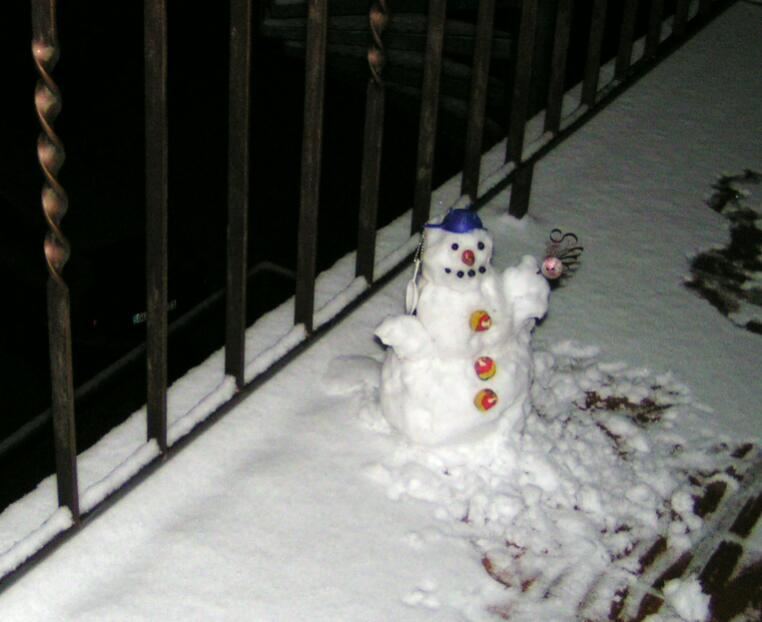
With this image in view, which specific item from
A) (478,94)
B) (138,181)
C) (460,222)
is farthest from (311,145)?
(138,181)

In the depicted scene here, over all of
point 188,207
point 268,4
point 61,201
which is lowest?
point 188,207

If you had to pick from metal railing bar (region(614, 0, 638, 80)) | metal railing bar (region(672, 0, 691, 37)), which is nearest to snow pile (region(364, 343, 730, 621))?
metal railing bar (region(614, 0, 638, 80))

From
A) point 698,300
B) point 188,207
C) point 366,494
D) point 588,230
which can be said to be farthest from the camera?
point 188,207

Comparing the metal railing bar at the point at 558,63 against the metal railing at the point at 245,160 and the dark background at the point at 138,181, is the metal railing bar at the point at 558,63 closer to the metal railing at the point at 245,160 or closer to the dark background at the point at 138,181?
the metal railing at the point at 245,160

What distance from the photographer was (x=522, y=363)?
1916mm

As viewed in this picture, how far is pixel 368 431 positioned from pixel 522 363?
10.4 inches

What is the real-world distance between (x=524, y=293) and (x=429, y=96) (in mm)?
389

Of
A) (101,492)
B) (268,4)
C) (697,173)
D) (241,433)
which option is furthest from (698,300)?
(268,4)

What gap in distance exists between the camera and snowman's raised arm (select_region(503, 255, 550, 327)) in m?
1.89

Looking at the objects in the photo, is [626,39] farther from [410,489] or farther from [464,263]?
[410,489]

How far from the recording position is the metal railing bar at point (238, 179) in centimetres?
169

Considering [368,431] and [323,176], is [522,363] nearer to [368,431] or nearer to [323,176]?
[368,431]

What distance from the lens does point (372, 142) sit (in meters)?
1.99

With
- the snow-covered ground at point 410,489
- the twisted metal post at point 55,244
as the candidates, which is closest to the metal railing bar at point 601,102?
the snow-covered ground at point 410,489
